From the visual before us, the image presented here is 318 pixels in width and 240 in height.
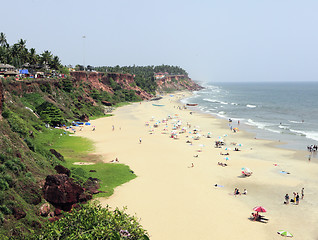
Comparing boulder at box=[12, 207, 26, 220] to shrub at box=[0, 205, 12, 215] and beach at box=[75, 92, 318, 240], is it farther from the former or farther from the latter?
beach at box=[75, 92, 318, 240]

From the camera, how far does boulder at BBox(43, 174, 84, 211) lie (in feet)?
68.9

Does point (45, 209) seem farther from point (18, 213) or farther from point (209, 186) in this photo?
point (209, 186)

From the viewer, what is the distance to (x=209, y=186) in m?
30.0

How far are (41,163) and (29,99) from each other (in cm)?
3670

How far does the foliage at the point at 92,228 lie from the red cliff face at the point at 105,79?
86.2 meters

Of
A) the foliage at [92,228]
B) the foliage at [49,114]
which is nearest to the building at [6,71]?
the foliage at [49,114]

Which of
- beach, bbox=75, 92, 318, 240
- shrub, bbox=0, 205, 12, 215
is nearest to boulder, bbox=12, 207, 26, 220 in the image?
shrub, bbox=0, 205, 12, 215

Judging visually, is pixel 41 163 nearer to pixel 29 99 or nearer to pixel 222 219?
pixel 222 219

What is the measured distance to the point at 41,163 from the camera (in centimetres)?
2544

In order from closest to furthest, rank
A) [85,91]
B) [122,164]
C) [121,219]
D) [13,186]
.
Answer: [121,219] → [13,186] → [122,164] → [85,91]

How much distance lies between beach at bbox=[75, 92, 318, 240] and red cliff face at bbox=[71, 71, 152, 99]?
177 feet

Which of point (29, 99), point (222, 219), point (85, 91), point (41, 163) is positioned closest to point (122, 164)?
point (41, 163)

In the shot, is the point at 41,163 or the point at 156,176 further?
the point at 156,176

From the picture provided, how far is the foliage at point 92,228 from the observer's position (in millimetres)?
12216
